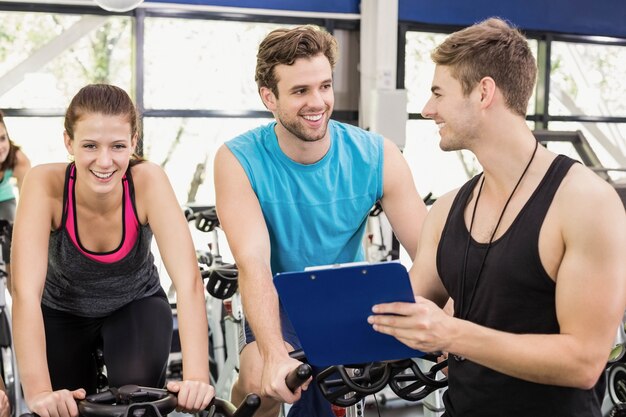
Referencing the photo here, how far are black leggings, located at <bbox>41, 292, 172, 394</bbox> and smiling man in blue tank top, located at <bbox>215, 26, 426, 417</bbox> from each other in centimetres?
25

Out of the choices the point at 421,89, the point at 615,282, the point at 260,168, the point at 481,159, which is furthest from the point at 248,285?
the point at 421,89

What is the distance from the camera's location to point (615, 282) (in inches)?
63.4

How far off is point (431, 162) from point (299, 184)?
4.54 metres

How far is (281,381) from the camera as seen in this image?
1.88 metres

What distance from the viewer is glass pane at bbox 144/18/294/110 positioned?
5801 millimetres

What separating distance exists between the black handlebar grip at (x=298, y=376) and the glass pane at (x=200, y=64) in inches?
167

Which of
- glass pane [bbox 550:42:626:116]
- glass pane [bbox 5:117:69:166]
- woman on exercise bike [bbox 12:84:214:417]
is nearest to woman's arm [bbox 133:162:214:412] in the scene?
woman on exercise bike [bbox 12:84:214:417]

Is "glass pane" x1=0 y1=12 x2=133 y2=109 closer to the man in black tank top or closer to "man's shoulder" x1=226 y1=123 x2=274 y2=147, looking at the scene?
"man's shoulder" x1=226 y1=123 x2=274 y2=147

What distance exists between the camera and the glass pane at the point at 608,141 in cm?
732

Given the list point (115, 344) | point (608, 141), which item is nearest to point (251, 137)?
point (115, 344)

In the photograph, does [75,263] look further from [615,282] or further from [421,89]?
[421,89]

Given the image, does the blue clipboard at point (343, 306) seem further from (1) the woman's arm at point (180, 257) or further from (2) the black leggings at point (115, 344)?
(2) the black leggings at point (115, 344)

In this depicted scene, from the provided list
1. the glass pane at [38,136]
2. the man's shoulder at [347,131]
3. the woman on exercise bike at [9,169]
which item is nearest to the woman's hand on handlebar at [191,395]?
the man's shoulder at [347,131]

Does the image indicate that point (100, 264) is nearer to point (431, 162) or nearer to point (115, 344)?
point (115, 344)
